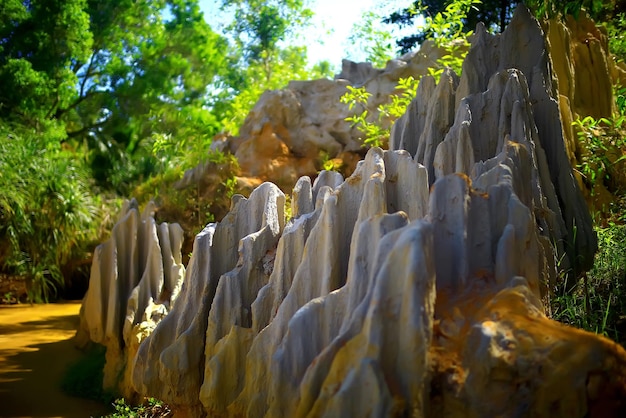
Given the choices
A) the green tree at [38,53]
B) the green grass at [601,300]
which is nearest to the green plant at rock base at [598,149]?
the green grass at [601,300]

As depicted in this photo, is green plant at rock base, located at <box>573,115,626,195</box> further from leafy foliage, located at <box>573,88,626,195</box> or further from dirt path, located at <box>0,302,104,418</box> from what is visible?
dirt path, located at <box>0,302,104,418</box>

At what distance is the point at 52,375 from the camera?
877cm

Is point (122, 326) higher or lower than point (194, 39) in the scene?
lower

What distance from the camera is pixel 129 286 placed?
913cm

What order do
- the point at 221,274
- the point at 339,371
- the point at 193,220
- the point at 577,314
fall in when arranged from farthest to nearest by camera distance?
the point at 193,220
the point at 221,274
the point at 577,314
the point at 339,371

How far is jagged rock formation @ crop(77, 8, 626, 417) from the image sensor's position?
3051 mm

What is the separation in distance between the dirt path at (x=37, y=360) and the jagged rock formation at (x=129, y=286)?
49 cm

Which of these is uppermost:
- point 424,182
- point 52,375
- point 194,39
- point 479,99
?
point 194,39

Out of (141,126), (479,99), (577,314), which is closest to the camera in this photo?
(577,314)

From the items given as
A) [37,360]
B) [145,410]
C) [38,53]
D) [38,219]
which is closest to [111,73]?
[38,53]

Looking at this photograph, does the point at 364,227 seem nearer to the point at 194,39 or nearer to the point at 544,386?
the point at 544,386

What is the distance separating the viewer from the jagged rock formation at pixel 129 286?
27.4 feet

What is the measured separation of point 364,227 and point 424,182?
96cm

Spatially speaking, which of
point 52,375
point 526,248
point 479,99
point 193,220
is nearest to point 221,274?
point 479,99
